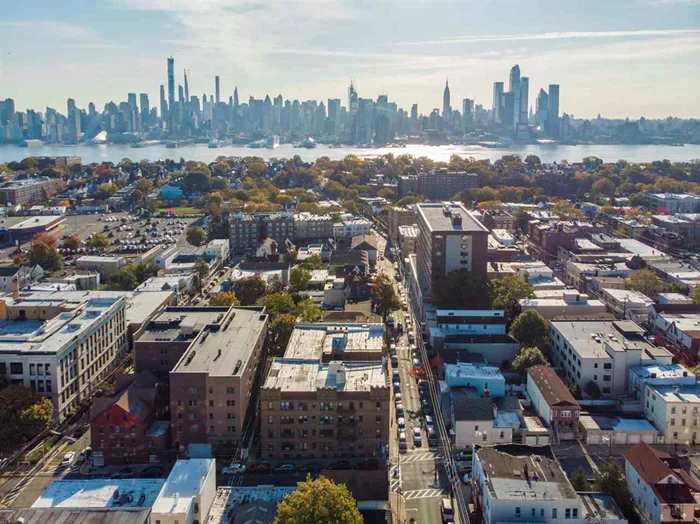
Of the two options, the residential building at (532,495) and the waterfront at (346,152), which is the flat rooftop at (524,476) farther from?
the waterfront at (346,152)

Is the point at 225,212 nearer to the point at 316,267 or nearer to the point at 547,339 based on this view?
the point at 316,267

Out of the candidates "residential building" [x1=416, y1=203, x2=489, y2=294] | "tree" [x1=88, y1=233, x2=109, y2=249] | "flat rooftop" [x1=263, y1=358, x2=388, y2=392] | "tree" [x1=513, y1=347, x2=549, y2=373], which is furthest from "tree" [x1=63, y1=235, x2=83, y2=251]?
"tree" [x1=513, y1=347, x2=549, y2=373]

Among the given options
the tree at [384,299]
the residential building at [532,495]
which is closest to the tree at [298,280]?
the tree at [384,299]

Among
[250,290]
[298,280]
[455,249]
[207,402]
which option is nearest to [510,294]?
[455,249]

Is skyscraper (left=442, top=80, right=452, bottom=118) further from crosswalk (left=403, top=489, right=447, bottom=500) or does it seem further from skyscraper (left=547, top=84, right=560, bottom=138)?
crosswalk (left=403, top=489, right=447, bottom=500)

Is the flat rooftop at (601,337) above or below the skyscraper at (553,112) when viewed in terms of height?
below
